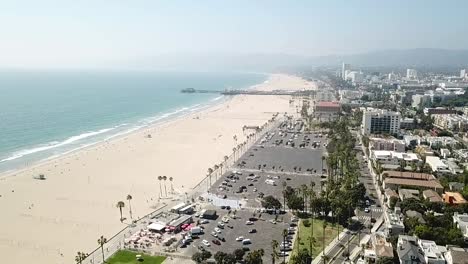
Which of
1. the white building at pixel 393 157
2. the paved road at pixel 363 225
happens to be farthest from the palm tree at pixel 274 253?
the white building at pixel 393 157

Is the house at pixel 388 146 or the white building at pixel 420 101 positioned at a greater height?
the white building at pixel 420 101

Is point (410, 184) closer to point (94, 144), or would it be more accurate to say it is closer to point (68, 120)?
point (94, 144)

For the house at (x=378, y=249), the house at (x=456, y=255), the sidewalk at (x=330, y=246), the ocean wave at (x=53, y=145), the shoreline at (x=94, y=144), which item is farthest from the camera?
the ocean wave at (x=53, y=145)

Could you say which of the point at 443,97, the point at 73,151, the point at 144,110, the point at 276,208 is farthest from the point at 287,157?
the point at 443,97

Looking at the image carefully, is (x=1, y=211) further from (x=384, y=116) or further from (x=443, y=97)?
(x=443, y=97)

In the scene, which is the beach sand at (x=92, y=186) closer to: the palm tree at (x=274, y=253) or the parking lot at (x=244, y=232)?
the parking lot at (x=244, y=232)

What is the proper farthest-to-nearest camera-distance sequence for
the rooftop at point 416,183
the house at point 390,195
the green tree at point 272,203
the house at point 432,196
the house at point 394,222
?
the rooftop at point 416,183 → the house at point 390,195 → the house at point 432,196 → the green tree at point 272,203 → the house at point 394,222
